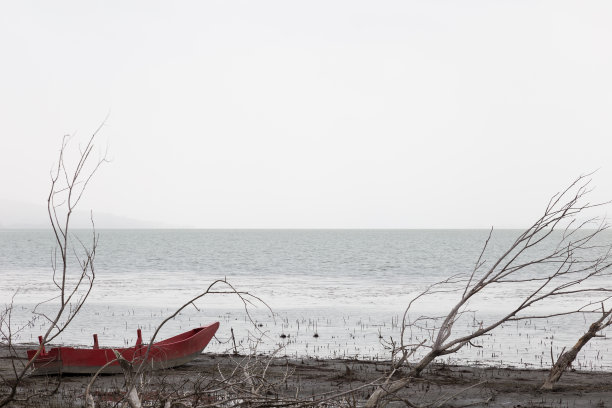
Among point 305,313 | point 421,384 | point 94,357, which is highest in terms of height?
point 421,384

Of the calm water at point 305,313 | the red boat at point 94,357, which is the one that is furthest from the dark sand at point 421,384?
the calm water at point 305,313

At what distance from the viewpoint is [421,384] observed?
11.1 meters

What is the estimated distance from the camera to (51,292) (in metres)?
31.1

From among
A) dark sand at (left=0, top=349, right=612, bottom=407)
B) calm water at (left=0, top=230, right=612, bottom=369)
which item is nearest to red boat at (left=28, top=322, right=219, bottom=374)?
dark sand at (left=0, top=349, right=612, bottom=407)

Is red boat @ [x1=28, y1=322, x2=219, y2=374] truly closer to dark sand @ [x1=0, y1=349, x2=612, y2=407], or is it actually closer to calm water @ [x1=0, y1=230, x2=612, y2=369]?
dark sand @ [x1=0, y1=349, x2=612, y2=407]

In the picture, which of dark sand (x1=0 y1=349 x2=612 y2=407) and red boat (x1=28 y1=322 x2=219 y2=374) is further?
red boat (x1=28 y1=322 x2=219 y2=374)

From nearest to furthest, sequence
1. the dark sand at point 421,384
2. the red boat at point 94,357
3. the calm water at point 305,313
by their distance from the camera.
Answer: the dark sand at point 421,384
the red boat at point 94,357
the calm water at point 305,313

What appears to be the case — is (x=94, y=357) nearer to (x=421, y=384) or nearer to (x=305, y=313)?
(x=421, y=384)

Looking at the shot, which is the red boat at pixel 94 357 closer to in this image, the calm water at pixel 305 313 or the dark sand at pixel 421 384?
the dark sand at pixel 421 384

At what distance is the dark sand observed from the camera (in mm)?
10008

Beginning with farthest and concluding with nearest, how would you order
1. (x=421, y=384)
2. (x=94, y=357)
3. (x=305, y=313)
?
1. (x=305, y=313)
2. (x=94, y=357)
3. (x=421, y=384)

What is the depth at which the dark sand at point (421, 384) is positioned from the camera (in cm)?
1001

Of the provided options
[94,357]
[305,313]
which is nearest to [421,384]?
[94,357]

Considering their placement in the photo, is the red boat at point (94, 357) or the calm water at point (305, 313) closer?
the red boat at point (94, 357)
